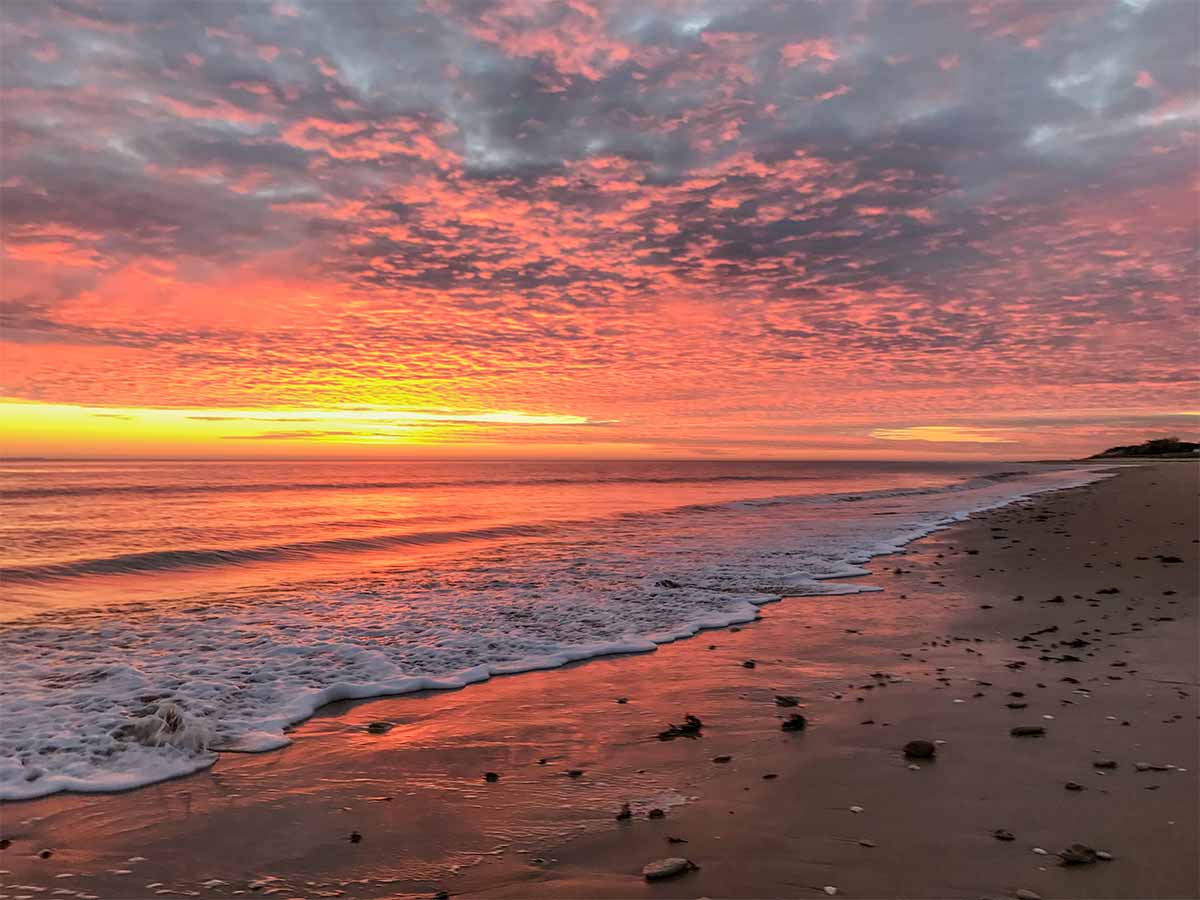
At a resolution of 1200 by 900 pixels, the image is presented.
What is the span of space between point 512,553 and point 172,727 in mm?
13065

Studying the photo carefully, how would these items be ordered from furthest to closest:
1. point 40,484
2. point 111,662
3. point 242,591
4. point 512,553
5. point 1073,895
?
point 40,484
point 512,553
point 242,591
point 111,662
point 1073,895

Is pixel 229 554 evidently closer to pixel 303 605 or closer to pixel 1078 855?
pixel 303 605

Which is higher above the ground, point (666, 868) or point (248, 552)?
point (666, 868)

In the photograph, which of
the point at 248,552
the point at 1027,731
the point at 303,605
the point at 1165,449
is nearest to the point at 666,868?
the point at 1027,731

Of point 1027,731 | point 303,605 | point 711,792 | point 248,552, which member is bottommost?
point 248,552

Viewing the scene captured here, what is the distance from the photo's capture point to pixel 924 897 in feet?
12.4

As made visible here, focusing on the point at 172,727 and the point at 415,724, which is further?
the point at 415,724

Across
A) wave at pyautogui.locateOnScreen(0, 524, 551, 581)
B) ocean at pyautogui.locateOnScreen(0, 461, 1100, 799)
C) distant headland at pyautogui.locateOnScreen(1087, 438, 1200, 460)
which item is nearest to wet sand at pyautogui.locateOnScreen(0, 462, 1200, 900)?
ocean at pyautogui.locateOnScreen(0, 461, 1100, 799)

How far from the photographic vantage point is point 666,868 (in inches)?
160

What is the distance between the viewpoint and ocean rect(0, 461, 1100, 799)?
6797 millimetres

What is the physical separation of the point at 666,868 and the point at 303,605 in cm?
1030

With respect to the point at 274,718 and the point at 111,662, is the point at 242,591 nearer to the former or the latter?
the point at 111,662

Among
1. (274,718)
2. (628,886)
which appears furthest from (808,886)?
(274,718)

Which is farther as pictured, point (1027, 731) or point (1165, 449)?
point (1165, 449)
